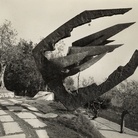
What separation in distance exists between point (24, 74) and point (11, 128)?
90.4 ft

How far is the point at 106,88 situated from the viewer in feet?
29.3

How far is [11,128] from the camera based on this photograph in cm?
838

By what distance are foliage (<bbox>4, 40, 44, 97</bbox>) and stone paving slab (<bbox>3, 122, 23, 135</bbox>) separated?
2553 cm

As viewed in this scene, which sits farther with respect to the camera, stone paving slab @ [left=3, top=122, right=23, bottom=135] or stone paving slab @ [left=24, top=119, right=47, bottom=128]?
stone paving slab @ [left=24, top=119, right=47, bottom=128]

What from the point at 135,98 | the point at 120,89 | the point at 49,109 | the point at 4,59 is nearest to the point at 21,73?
the point at 4,59

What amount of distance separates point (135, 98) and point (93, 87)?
16789 mm

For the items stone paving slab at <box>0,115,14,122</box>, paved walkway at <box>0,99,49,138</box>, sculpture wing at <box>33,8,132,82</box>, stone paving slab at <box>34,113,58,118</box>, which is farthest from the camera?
stone paving slab at <box>34,113,58,118</box>

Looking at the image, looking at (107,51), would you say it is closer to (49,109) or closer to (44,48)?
(44,48)

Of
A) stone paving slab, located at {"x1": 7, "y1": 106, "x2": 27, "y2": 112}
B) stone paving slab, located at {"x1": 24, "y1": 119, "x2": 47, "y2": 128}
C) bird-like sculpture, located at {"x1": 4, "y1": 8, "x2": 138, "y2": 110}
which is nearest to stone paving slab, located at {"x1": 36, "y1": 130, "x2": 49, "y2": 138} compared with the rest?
stone paving slab, located at {"x1": 24, "y1": 119, "x2": 47, "y2": 128}

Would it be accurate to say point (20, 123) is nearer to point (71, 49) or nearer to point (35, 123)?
point (35, 123)

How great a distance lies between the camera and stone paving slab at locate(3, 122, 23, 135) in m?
8.12

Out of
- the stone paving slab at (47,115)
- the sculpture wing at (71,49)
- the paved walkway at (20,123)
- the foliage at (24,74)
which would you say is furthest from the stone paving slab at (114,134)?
the foliage at (24,74)

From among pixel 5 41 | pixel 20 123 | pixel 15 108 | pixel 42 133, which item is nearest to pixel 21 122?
pixel 20 123

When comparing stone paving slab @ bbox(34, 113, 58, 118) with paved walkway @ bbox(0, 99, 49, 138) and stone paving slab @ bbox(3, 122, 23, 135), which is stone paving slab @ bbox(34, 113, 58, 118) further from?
stone paving slab @ bbox(3, 122, 23, 135)
